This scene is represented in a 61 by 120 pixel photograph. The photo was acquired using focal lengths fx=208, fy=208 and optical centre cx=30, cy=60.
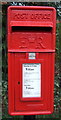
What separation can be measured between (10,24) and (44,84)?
2.86 ft

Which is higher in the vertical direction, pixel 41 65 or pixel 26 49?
pixel 26 49

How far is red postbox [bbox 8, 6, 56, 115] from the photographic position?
8.43 ft

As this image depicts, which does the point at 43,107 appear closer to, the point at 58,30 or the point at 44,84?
the point at 44,84

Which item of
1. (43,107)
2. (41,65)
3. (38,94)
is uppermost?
(41,65)

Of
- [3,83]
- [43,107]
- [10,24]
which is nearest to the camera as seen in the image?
[10,24]

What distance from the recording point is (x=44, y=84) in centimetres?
268

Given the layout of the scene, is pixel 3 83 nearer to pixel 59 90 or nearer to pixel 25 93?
pixel 59 90

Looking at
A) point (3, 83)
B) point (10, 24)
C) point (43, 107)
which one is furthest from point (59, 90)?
point (10, 24)

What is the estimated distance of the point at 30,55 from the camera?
102 inches

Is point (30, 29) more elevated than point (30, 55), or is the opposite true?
point (30, 29)

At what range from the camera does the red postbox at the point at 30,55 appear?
2.57 metres

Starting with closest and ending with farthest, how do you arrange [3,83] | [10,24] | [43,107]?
[10,24] → [43,107] → [3,83]

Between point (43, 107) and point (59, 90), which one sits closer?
point (43, 107)

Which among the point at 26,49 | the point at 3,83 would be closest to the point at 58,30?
the point at 3,83
